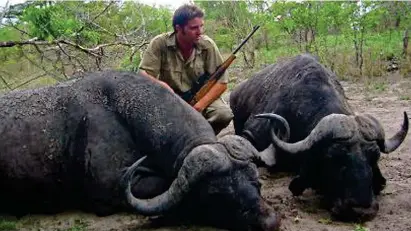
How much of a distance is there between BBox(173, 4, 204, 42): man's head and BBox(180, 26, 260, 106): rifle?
1.53 feet

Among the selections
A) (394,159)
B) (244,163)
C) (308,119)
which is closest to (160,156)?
(244,163)

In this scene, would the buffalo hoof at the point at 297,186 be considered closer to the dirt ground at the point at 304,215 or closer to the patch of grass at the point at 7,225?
the dirt ground at the point at 304,215

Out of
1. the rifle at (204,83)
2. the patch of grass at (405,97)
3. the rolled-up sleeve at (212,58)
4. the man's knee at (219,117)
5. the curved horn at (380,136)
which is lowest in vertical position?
the patch of grass at (405,97)

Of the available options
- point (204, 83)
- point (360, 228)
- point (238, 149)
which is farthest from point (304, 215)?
point (204, 83)

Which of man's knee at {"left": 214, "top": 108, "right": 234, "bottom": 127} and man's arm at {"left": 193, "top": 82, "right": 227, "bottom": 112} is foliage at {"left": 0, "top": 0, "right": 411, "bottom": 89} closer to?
man's knee at {"left": 214, "top": 108, "right": 234, "bottom": 127}

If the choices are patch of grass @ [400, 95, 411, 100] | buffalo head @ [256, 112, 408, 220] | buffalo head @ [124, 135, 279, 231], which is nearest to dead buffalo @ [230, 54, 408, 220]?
buffalo head @ [256, 112, 408, 220]

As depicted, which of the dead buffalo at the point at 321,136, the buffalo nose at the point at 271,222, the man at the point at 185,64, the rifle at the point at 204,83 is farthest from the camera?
the man at the point at 185,64

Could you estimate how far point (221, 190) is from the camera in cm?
438

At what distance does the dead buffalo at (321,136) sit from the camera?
459cm

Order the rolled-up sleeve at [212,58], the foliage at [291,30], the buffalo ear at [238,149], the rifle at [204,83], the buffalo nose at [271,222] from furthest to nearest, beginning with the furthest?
the foliage at [291,30]
the rolled-up sleeve at [212,58]
the rifle at [204,83]
the buffalo ear at [238,149]
the buffalo nose at [271,222]

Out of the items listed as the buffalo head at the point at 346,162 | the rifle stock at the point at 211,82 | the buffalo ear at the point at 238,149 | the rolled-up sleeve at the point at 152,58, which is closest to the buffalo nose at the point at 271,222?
the buffalo ear at the point at 238,149

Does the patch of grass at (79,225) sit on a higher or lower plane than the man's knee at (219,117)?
lower

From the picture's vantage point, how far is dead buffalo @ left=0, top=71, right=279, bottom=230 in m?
4.39

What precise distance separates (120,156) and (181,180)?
0.90 metres
